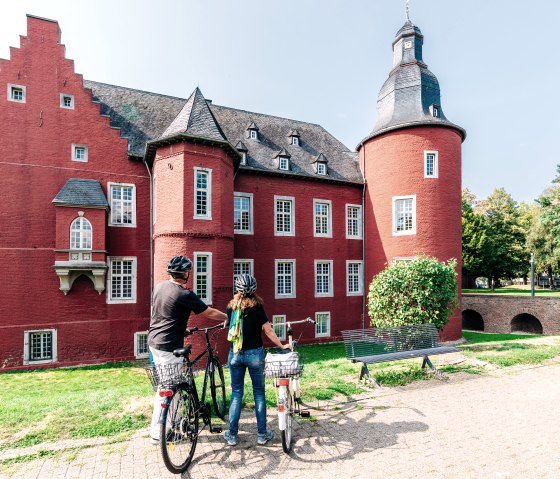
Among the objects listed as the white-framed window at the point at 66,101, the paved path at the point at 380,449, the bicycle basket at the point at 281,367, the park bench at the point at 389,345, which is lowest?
the paved path at the point at 380,449

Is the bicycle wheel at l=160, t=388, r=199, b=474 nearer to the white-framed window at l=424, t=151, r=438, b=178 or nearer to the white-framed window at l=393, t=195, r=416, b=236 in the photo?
the white-framed window at l=393, t=195, r=416, b=236

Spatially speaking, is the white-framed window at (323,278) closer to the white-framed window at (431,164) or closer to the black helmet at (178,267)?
the white-framed window at (431,164)

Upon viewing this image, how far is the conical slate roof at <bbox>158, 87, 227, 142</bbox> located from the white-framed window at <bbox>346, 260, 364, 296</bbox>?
10.3 meters

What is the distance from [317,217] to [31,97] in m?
14.0

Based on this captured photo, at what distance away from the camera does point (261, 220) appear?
16.8m

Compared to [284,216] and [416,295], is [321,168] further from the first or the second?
[416,295]

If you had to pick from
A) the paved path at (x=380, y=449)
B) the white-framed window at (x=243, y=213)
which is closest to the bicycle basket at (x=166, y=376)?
the paved path at (x=380, y=449)

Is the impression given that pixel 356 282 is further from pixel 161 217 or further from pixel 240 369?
pixel 240 369

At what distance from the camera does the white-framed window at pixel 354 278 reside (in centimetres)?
1881

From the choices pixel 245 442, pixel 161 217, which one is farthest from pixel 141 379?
pixel 245 442

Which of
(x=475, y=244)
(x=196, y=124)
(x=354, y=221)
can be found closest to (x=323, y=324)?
(x=354, y=221)

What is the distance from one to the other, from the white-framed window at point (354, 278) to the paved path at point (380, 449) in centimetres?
1248

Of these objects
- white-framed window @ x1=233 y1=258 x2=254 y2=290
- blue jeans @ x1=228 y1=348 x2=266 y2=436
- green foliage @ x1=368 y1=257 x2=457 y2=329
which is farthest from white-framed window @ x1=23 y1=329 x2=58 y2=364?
green foliage @ x1=368 y1=257 x2=457 y2=329

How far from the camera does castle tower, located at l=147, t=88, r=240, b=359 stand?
12.7 metres
